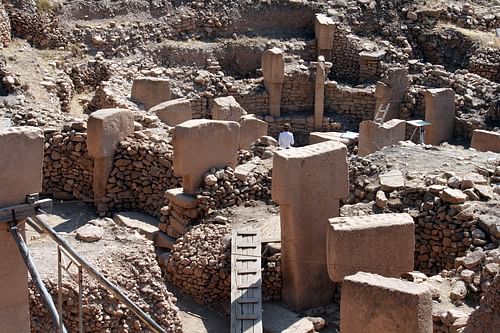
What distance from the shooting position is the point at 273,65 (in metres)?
19.8

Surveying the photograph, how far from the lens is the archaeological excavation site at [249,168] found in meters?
8.23

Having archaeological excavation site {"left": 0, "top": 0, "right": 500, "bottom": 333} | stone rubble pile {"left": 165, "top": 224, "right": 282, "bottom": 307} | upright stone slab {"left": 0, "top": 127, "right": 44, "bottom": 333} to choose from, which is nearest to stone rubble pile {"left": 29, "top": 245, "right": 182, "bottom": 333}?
archaeological excavation site {"left": 0, "top": 0, "right": 500, "bottom": 333}

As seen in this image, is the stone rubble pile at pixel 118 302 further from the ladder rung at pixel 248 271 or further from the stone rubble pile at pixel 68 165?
the stone rubble pile at pixel 68 165

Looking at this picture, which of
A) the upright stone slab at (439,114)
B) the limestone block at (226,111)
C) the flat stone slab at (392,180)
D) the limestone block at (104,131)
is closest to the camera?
the flat stone slab at (392,180)

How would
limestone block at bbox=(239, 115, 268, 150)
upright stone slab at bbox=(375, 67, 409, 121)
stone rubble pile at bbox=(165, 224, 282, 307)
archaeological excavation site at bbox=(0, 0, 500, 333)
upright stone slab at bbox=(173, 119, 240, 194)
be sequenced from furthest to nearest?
upright stone slab at bbox=(375, 67, 409, 121), limestone block at bbox=(239, 115, 268, 150), upright stone slab at bbox=(173, 119, 240, 194), stone rubble pile at bbox=(165, 224, 282, 307), archaeological excavation site at bbox=(0, 0, 500, 333)

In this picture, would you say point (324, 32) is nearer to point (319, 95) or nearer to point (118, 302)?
point (319, 95)

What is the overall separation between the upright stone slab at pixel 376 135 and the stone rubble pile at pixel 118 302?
25.3ft

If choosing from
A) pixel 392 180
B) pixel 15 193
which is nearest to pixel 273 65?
pixel 392 180

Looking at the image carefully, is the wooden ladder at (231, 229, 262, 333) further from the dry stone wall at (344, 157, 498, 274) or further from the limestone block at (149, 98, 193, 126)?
the limestone block at (149, 98, 193, 126)

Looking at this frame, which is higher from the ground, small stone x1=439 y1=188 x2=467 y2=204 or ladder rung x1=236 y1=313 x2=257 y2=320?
small stone x1=439 y1=188 x2=467 y2=204

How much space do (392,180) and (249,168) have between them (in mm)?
2333

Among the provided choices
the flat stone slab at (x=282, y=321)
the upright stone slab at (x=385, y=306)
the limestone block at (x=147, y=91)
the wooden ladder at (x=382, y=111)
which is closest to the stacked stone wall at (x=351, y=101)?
the wooden ladder at (x=382, y=111)

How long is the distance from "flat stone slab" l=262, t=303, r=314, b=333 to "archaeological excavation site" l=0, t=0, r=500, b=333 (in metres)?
0.04

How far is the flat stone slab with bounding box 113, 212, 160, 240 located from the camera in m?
12.7
